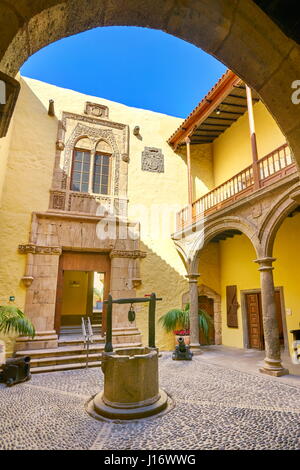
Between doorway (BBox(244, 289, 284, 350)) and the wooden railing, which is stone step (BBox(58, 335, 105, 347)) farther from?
doorway (BBox(244, 289, 284, 350))

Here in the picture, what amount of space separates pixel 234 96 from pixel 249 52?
7965mm

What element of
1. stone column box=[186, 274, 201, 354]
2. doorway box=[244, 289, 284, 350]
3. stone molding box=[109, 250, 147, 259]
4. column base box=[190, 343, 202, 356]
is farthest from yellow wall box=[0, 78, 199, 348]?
doorway box=[244, 289, 284, 350]

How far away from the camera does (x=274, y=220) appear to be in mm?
6285

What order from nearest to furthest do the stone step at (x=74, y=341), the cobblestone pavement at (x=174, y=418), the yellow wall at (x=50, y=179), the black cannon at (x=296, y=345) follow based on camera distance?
the cobblestone pavement at (x=174, y=418)
the black cannon at (x=296, y=345)
the stone step at (x=74, y=341)
the yellow wall at (x=50, y=179)

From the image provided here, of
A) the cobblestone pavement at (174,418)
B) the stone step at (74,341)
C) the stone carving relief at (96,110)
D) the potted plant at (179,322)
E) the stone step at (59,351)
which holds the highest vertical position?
the stone carving relief at (96,110)

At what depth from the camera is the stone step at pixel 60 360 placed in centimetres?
674

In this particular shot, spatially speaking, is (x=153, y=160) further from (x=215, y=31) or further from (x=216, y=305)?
(x=215, y=31)

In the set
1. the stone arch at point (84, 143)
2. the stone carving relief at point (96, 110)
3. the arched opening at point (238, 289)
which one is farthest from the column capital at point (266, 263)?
the stone carving relief at point (96, 110)

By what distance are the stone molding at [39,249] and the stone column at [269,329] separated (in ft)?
19.1

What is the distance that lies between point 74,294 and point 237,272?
768 cm

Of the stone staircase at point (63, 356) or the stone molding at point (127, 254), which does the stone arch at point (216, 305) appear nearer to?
the stone molding at point (127, 254)

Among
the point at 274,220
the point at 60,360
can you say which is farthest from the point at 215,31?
the point at 60,360

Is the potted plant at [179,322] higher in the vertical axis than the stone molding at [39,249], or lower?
lower

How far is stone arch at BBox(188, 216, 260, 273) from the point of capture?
6.86 meters
